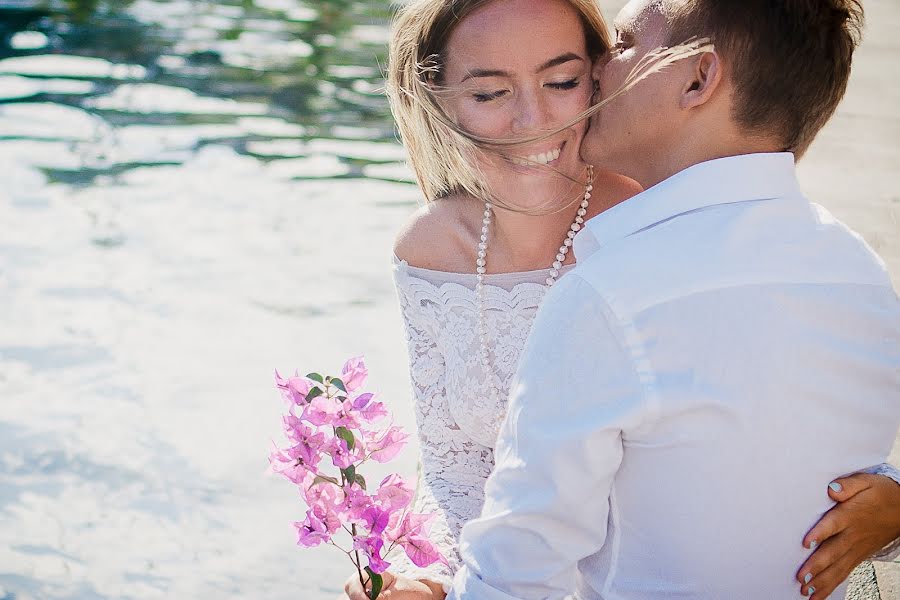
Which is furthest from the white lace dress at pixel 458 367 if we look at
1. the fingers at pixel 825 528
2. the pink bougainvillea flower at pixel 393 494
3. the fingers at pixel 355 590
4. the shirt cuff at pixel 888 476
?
the fingers at pixel 825 528

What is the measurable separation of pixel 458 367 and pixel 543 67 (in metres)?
0.87

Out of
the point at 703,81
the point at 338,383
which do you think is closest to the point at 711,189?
the point at 703,81

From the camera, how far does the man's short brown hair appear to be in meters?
1.87

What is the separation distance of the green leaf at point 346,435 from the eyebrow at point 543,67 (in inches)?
42.0

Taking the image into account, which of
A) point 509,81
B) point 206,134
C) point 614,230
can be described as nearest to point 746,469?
point 614,230

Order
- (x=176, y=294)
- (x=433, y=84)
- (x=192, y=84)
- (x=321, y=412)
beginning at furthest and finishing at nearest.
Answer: (x=192, y=84) → (x=176, y=294) → (x=433, y=84) → (x=321, y=412)

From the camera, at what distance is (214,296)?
627 cm

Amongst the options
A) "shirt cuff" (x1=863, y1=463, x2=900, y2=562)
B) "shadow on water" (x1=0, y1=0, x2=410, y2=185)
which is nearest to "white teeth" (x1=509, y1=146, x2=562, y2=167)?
"shirt cuff" (x1=863, y1=463, x2=900, y2=562)

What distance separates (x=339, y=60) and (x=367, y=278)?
5665 millimetres

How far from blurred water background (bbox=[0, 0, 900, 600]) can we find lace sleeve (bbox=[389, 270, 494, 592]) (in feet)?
3.78

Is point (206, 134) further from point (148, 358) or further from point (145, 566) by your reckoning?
point (145, 566)

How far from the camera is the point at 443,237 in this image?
3143mm

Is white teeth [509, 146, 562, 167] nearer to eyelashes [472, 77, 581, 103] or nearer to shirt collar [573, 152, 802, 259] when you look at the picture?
eyelashes [472, 77, 581, 103]

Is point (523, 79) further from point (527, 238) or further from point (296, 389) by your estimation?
point (296, 389)
